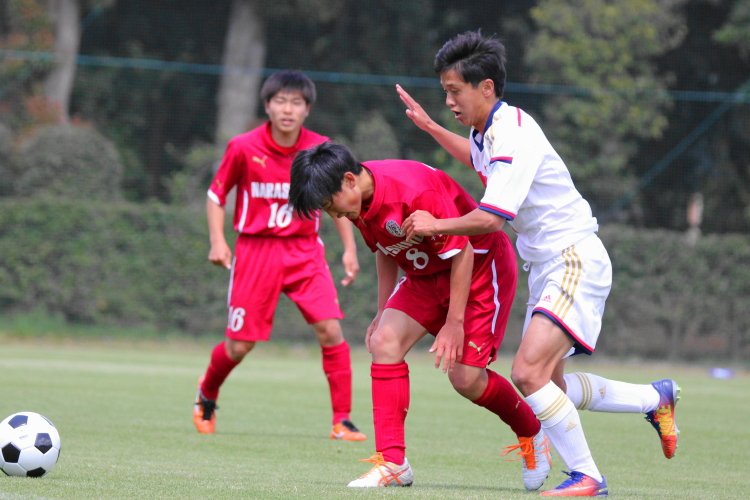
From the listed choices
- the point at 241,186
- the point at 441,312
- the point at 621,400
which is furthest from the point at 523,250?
the point at 241,186

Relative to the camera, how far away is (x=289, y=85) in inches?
243

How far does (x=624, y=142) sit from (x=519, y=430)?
42.9 feet

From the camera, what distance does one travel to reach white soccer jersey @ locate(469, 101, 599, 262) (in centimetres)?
379

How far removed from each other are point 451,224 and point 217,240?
2.76 m

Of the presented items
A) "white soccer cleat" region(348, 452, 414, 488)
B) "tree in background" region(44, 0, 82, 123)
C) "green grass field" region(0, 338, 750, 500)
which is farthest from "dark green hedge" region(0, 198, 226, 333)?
"white soccer cleat" region(348, 452, 414, 488)

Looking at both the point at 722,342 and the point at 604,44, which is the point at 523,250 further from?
the point at 604,44

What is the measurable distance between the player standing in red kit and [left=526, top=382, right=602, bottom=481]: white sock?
240 centimetres

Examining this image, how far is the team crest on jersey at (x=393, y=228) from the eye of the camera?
3.86m

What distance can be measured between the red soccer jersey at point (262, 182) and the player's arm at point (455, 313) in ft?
8.13

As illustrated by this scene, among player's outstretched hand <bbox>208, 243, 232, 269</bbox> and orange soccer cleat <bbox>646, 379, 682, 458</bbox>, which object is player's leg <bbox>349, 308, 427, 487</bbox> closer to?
orange soccer cleat <bbox>646, 379, 682, 458</bbox>

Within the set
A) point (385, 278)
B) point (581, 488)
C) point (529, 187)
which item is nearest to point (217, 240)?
point (385, 278)

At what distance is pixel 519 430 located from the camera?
4.41 meters

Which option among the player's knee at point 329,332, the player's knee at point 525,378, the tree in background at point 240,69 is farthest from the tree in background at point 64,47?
the player's knee at point 525,378

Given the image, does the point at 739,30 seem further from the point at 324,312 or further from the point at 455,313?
the point at 455,313
